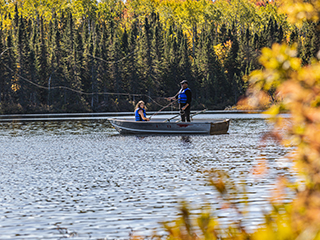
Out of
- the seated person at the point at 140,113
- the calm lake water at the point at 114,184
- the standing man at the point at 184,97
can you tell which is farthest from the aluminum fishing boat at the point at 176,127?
the calm lake water at the point at 114,184

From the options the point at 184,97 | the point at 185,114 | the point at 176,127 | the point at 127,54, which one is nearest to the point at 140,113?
the point at 176,127

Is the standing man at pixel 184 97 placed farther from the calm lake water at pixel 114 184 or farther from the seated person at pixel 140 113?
the calm lake water at pixel 114 184

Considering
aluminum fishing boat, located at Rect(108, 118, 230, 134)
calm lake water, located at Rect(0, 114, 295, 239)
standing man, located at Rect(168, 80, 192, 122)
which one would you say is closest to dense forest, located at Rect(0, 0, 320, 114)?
aluminum fishing boat, located at Rect(108, 118, 230, 134)

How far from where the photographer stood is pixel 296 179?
10.7 meters

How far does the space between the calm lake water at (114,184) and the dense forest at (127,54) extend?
182 feet

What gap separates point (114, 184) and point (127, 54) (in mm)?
82673

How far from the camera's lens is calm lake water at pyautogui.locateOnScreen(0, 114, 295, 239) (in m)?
7.23

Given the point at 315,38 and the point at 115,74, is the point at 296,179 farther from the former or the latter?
the point at 115,74

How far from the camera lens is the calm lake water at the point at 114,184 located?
7.23m

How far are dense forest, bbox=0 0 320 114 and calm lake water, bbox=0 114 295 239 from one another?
5547 centimetres

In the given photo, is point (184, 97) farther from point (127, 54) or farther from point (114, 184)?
point (127, 54)

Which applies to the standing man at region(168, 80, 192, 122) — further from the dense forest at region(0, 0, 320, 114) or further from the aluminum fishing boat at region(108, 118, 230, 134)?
the dense forest at region(0, 0, 320, 114)

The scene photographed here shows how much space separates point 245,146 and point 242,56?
75586 mm

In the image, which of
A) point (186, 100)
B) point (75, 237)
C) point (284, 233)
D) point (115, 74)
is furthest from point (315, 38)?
point (284, 233)
